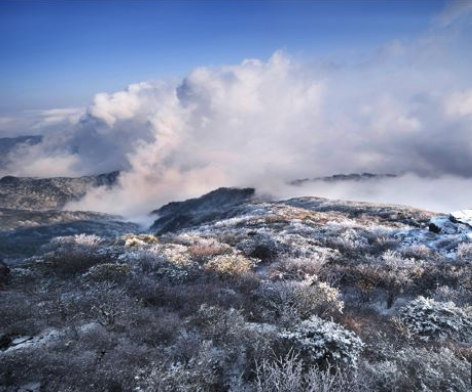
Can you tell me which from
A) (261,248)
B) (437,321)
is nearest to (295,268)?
(261,248)

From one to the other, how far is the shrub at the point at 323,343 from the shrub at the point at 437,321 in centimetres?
271

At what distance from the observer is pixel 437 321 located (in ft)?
36.3

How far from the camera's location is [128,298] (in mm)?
11469

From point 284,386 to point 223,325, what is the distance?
10.2ft

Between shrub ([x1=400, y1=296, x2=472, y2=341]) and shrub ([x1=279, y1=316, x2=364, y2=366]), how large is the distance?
2710 mm

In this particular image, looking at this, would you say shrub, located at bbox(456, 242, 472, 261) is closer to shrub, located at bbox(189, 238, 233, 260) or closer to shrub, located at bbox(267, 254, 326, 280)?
shrub, located at bbox(267, 254, 326, 280)

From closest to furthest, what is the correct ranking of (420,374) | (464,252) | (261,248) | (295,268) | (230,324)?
(420,374) → (230,324) → (295,268) → (261,248) → (464,252)

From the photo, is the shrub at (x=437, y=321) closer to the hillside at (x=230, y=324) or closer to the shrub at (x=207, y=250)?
the hillside at (x=230, y=324)

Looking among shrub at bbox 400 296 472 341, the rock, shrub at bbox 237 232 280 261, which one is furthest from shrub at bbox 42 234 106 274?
the rock

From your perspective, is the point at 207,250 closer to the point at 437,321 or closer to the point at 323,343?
the point at 437,321

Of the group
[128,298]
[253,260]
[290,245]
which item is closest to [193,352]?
[128,298]

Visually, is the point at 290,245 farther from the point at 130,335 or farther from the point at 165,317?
the point at 130,335

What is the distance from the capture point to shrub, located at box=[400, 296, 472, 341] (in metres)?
10.7

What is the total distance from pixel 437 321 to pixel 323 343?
14.9 ft
